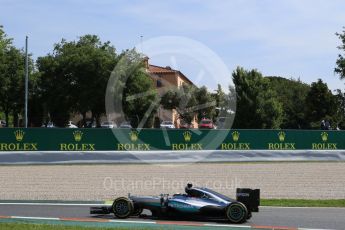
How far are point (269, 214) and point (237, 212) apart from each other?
1969mm

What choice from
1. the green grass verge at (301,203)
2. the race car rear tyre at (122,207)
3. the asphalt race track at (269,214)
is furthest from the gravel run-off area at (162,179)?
the race car rear tyre at (122,207)

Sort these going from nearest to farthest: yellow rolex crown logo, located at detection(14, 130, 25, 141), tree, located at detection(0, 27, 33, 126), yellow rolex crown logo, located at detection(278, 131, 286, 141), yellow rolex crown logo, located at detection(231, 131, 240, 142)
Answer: yellow rolex crown logo, located at detection(14, 130, 25, 141) → yellow rolex crown logo, located at detection(231, 131, 240, 142) → yellow rolex crown logo, located at detection(278, 131, 286, 141) → tree, located at detection(0, 27, 33, 126)

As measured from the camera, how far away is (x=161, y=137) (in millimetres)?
27172

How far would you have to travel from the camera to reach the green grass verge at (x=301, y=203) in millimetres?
15180

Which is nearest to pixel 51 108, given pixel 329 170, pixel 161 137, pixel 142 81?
pixel 142 81

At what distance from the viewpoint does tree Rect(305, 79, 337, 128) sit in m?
73.4

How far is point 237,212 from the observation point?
456 inches

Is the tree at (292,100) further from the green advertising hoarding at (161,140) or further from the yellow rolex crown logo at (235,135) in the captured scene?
the yellow rolex crown logo at (235,135)

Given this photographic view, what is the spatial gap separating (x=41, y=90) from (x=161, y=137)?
3458cm

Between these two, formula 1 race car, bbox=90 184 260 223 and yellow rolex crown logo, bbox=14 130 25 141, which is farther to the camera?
yellow rolex crown logo, bbox=14 130 25 141

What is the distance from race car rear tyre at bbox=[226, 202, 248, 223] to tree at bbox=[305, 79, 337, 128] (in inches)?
2458

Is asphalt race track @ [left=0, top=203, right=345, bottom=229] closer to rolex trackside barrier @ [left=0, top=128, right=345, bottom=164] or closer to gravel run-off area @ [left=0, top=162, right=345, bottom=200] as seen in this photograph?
gravel run-off area @ [left=0, top=162, right=345, bottom=200]

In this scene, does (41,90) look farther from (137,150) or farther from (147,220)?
(147,220)

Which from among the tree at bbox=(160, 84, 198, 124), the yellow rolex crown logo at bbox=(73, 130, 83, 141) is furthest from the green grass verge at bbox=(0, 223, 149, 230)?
the tree at bbox=(160, 84, 198, 124)
